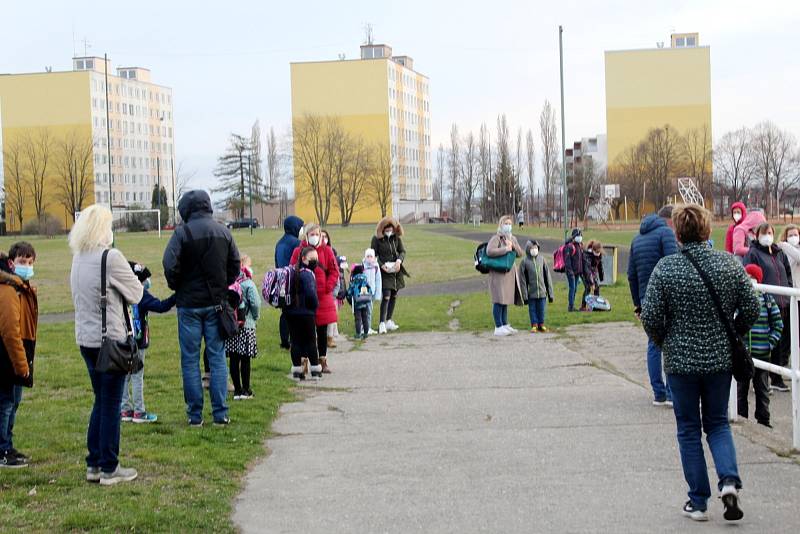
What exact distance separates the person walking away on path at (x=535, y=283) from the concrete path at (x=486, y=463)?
166 inches

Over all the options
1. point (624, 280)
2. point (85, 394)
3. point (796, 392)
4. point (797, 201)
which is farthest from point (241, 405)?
point (797, 201)

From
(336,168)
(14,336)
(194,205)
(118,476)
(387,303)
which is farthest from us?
(336,168)

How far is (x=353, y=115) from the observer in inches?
5005

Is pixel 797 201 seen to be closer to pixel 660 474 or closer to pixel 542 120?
pixel 542 120

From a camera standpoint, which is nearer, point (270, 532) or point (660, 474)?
point (270, 532)

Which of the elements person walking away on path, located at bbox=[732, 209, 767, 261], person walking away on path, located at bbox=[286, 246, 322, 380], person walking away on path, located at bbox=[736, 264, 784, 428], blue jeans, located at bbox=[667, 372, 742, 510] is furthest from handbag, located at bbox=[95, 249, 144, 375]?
person walking away on path, located at bbox=[732, 209, 767, 261]

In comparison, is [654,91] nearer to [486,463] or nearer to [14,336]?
[486,463]

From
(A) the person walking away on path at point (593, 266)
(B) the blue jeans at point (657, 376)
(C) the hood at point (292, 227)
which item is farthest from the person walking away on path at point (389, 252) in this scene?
(B) the blue jeans at point (657, 376)

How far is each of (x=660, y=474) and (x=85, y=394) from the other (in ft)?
21.9

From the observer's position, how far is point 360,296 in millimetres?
16078

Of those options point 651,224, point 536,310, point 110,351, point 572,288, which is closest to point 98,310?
point 110,351

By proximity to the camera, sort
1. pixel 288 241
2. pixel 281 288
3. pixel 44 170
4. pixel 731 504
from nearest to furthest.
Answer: pixel 731 504
pixel 281 288
pixel 288 241
pixel 44 170

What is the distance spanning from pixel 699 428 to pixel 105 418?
3.94 m

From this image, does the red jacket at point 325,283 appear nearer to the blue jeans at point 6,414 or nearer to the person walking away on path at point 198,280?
the person walking away on path at point 198,280
